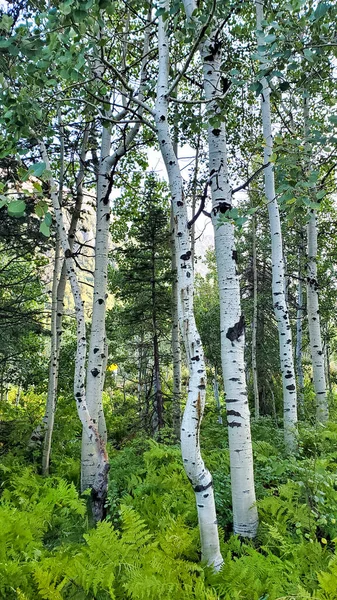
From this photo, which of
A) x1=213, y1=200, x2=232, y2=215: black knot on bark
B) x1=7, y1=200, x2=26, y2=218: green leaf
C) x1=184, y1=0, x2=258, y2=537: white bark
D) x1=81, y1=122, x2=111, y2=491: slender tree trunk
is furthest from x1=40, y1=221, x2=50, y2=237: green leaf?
x1=81, y1=122, x2=111, y2=491: slender tree trunk

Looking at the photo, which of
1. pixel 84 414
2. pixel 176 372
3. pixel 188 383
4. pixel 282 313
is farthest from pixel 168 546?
pixel 176 372

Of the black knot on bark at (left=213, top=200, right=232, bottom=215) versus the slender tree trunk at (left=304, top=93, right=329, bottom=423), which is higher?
the black knot on bark at (left=213, top=200, right=232, bottom=215)

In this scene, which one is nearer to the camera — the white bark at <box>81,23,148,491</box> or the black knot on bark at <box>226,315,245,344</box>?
the black knot on bark at <box>226,315,245,344</box>

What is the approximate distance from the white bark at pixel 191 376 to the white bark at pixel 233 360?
539mm

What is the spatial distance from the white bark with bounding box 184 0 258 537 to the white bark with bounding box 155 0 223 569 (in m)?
0.54

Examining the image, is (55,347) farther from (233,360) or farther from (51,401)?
(233,360)

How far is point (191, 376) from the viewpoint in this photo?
3062 mm

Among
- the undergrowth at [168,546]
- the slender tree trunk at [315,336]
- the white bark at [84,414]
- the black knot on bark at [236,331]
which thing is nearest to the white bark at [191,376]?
the undergrowth at [168,546]

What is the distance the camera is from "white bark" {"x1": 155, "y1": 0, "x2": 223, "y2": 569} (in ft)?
9.57

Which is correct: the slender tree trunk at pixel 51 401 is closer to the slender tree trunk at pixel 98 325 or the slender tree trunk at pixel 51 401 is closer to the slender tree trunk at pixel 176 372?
the slender tree trunk at pixel 98 325

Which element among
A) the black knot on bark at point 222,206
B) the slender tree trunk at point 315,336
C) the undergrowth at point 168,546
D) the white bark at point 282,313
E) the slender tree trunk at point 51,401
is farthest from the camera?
the slender tree trunk at point 315,336

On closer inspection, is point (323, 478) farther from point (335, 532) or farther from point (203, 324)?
point (203, 324)

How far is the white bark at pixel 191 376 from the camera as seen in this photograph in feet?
9.57

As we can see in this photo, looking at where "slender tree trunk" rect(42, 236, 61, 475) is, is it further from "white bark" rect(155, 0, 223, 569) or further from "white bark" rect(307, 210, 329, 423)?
"white bark" rect(307, 210, 329, 423)
